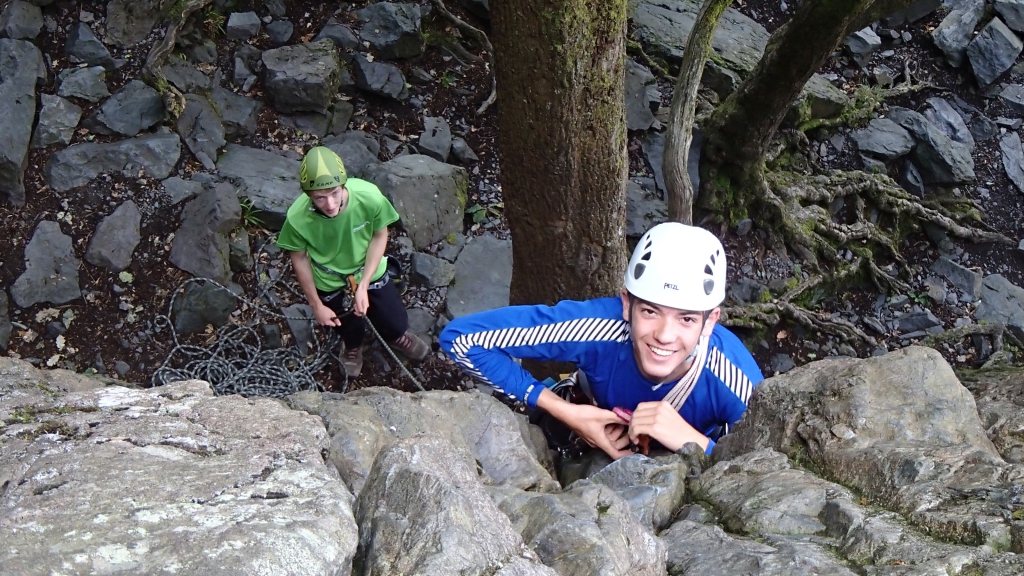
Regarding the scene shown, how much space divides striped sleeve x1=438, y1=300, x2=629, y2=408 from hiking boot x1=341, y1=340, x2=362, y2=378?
103 inches

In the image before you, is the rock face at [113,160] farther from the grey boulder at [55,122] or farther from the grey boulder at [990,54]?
the grey boulder at [990,54]

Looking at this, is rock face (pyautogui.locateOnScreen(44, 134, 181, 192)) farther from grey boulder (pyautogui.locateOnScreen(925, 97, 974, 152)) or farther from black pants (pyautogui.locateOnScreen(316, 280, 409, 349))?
grey boulder (pyautogui.locateOnScreen(925, 97, 974, 152))

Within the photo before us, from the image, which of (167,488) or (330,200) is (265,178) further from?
(167,488)

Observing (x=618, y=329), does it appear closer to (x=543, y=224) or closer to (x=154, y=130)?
(x=543, y=224)

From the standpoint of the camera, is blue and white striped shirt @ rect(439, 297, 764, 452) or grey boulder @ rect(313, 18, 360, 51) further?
grey boulder @ rect(313, 18, 360, 51)

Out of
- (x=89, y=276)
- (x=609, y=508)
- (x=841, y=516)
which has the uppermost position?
(x=841, y=516)

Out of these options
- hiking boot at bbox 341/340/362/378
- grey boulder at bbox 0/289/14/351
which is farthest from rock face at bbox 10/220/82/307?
hiking boot at bbox 341/340/362/378

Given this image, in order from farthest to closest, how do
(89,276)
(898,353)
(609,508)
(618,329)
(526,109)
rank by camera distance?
(89,276), (526,109), (618,329), (898,353), (609,508)

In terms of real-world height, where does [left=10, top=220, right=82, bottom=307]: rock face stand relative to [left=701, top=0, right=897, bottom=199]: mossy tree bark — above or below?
below

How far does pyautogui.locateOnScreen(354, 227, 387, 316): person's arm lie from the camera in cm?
521

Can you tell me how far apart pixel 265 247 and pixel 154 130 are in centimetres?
155

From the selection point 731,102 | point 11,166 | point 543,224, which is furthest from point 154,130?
point 731,102

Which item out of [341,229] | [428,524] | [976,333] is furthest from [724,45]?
[428,524]

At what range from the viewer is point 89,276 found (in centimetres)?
632
